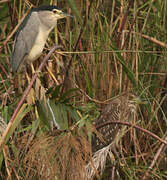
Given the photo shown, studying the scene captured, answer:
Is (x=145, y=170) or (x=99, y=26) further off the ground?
(x=99, y=26)

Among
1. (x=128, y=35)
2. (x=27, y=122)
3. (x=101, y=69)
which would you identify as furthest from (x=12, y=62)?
(x=128, y=35)

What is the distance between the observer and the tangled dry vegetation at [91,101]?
154 centimetres

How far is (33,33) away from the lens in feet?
8.24

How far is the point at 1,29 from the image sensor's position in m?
2.48

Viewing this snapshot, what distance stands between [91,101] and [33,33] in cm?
76

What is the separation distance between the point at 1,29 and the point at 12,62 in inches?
13.0

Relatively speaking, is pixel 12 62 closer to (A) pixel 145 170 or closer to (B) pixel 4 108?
(B) pixel 4 108

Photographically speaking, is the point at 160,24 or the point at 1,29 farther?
the point at 1,29

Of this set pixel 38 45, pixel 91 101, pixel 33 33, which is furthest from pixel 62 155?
pixel 33 33

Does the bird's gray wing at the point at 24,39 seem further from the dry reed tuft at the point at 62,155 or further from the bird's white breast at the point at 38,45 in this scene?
the dry reed tuft at the point at 62,155

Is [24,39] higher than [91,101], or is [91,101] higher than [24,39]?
[24,39]

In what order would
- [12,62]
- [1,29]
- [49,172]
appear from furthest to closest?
[1,29] → [12,62] → [49,172]

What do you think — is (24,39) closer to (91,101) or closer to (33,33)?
(33,33)

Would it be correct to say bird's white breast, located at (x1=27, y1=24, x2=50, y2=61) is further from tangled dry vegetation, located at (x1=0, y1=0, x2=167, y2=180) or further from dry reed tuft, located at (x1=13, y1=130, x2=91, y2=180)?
dry reed tuft, located at (x1=13, y1=130, x2=91, y2=180)
